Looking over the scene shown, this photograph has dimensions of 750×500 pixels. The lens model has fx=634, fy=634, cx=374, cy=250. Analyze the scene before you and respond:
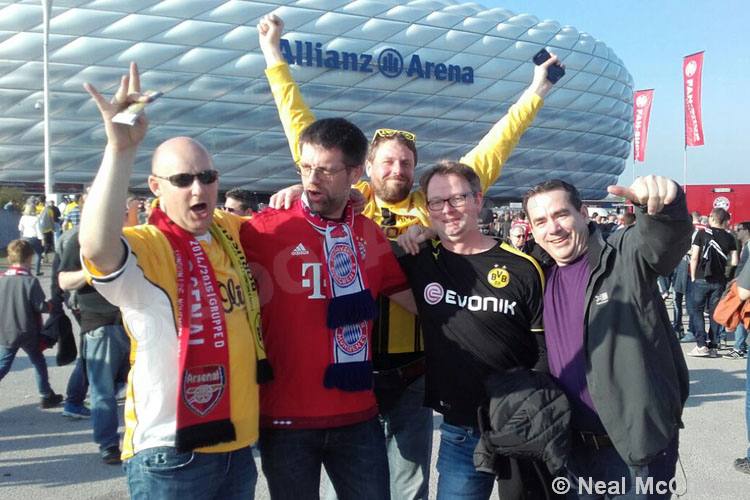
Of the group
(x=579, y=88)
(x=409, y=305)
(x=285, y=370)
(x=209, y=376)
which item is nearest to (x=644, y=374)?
(x=409, y=305)

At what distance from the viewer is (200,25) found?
109 feet

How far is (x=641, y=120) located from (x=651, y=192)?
31736 mm

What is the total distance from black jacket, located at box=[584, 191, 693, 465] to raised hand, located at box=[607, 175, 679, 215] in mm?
114

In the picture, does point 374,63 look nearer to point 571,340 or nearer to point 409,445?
point 409,445

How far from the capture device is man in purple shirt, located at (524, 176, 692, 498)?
6.91 ft

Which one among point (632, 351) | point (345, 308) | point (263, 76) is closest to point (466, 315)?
point (345, 308)

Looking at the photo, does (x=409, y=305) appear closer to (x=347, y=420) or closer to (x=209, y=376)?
(x=347, y=420)

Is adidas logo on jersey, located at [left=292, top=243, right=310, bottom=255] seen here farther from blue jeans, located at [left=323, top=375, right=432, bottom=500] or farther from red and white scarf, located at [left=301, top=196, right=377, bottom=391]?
blue jeans, located at [left=323, top=375, right=432, bottom=500]

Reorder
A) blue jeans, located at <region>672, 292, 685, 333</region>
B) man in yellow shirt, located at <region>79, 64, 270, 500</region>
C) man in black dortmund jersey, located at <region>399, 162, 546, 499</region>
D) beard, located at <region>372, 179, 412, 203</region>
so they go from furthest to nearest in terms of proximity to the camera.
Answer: blue jeans, located at <region>672, 292, 685, 333</region>, beard, located at <region>372, 179, 412, 203</region>, man in black dortmund jersey, located at <region>399, 162, 546, 499</region>, man in yellow shirt, located at <region>79, 64, 270, 500</region>

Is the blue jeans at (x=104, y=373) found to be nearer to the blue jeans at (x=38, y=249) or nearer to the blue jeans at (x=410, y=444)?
the blue jeans at (x=410, y=444)

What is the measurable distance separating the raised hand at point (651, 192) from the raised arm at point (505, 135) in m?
1.27

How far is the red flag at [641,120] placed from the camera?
100ft

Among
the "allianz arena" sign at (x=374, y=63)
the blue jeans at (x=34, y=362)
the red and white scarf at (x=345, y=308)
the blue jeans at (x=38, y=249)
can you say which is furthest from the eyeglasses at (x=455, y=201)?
the "allianz arena" sign at (x=374, y=63)

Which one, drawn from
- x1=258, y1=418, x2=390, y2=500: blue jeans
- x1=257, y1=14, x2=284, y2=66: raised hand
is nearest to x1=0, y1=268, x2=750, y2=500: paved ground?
x1=258, y1=418, x2=390, y2=500: blue jeans
